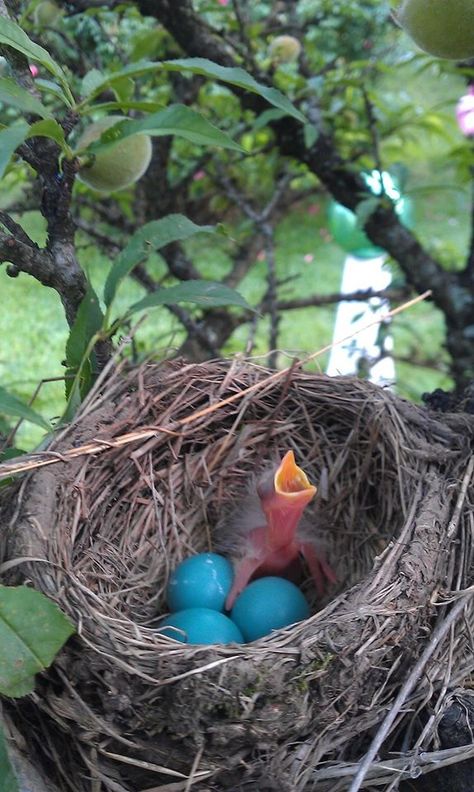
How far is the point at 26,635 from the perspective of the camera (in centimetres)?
56

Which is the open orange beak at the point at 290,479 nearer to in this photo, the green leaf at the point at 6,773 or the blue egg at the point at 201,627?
the blue egg at the point at 201,627

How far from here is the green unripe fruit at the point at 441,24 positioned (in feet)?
2.29

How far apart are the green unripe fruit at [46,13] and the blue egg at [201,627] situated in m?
0.78

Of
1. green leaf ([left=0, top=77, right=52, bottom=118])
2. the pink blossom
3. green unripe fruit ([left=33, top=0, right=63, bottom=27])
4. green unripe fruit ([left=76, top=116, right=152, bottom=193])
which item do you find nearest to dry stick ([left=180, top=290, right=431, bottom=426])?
green unripe fruit ([left=76, top=116, right=152, bottom=193])

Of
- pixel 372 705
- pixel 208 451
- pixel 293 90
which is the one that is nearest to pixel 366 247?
pixel 293 90

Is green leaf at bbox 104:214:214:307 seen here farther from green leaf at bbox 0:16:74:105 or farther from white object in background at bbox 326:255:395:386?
white object in background at bbox 326:255:395:386

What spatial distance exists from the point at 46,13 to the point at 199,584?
2.53 feet

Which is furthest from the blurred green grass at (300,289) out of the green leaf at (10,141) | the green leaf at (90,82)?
the green leaf at (10,141)

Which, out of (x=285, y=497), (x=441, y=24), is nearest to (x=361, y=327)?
(x=285, y=497)

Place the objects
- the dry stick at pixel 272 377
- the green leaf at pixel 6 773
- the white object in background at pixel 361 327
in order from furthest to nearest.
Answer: the white object in background at pixel 361 327 → the dry stick at pixel 272 377 → the green leaf at pixel 6 773

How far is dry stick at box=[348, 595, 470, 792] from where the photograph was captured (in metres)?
0.60

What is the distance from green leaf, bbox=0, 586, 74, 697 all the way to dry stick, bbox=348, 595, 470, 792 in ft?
0.79

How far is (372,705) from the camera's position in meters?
0.63

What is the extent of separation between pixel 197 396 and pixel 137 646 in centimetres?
33
